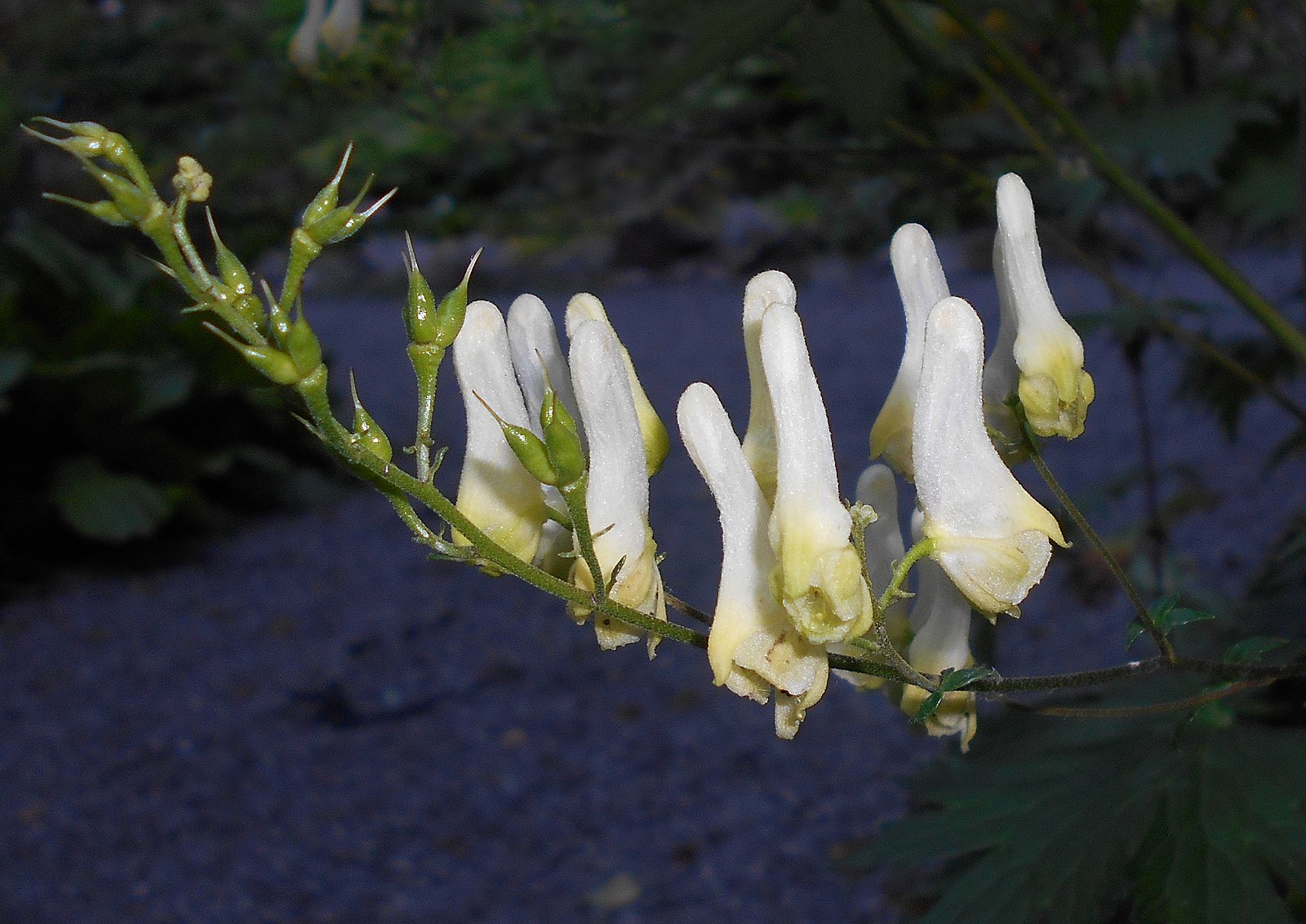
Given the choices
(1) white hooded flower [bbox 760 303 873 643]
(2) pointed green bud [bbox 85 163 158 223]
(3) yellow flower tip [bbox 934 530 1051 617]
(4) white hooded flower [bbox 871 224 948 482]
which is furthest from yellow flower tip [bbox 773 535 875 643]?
(2) pointed green bud [bbox 85 163 158 223]

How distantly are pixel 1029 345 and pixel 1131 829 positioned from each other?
1.97 ft

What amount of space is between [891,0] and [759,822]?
2.19m

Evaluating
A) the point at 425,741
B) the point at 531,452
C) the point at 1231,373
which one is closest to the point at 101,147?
the point at 531,452

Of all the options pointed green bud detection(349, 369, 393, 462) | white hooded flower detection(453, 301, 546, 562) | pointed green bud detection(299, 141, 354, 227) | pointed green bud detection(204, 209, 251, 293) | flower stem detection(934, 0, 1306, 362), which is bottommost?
white hooded flower detection(453, 301, 546, 562)

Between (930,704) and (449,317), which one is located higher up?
(449,317)

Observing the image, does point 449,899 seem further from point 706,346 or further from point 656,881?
point 706,346

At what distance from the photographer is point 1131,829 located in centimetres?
127

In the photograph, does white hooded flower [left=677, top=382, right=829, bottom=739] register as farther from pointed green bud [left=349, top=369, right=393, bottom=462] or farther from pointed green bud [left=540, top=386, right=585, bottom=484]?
pointed green bud [left=349, top=369, right=393, bottom=462]

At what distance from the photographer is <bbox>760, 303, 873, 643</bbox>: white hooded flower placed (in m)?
0.83

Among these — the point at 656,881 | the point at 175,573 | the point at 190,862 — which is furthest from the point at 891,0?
the point at 175,573

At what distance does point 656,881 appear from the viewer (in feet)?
9.71

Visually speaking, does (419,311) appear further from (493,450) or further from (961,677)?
(961,677)

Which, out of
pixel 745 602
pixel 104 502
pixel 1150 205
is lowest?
pixel 104 502

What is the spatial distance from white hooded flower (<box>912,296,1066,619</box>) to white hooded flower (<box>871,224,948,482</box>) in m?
0.10
